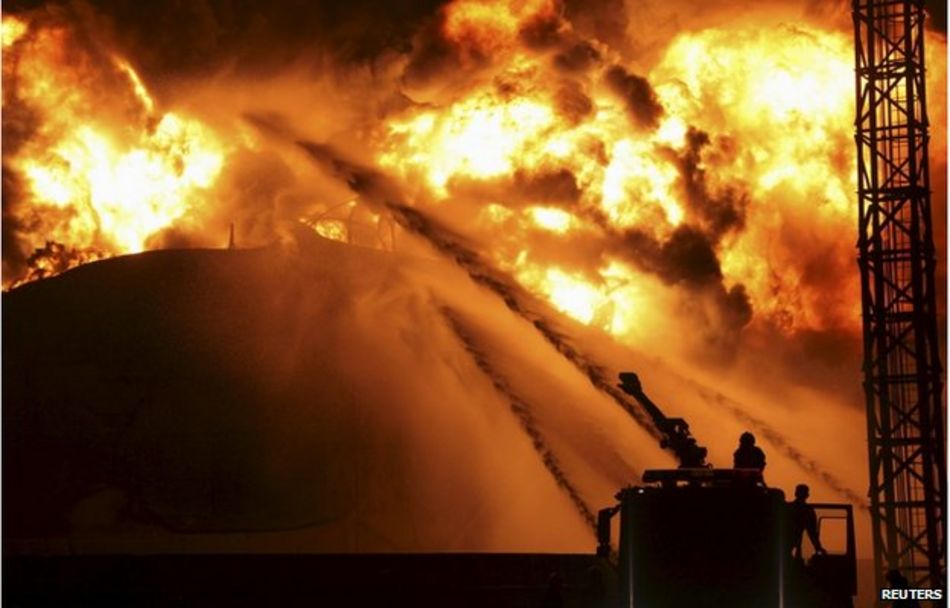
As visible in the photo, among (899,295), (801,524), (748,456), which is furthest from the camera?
(899,295)

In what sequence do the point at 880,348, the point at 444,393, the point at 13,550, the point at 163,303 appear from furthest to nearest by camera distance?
the point at 163,303 < the point at 444,393 < the point at 13,550 < the point at 880,348

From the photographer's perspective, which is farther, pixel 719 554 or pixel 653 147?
pixel 653 147

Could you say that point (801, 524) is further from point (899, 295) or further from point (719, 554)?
point (899, 295)

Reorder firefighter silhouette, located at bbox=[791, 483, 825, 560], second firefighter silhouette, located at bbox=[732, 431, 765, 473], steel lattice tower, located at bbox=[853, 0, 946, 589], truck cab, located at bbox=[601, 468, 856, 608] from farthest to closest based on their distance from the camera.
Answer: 1. steel lattice tower, located at bbox=[853, 0, 946, 589]
2. second firefighter silhouette, located at bbox=[732, 431, 765, 473]
3. firefighter silhouette, located at bbox=[791, 483, 825, 560]
4. truck cab, located at bbox=[601, 468, 856, 608]

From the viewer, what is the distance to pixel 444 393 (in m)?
65.9

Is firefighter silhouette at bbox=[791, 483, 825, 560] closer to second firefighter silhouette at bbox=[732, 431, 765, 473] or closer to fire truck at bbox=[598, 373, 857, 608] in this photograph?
fire truck at bbox=[598, 373, 857, 608]

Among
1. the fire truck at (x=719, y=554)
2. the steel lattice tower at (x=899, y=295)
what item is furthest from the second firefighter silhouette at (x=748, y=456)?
the steel lattice tower at (x=899, y=295)

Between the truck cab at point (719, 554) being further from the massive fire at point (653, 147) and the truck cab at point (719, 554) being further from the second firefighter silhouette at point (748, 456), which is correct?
the massive fire at point (653, 147)

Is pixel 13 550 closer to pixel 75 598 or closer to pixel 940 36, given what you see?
pixel 75 598

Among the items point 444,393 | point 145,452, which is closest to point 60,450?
point 145,452

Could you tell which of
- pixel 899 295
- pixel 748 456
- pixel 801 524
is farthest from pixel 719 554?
pixel 899 295

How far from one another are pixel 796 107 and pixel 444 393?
1777 cm

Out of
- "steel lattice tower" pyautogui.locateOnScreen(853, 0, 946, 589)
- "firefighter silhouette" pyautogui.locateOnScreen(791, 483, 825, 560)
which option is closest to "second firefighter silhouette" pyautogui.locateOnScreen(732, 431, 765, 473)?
"firefighter silhouette" pyautogui.locateOnScreen(791, 483, 825, 560)

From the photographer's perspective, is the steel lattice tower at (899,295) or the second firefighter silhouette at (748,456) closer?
the second firefighter silhouette at (748,456)
